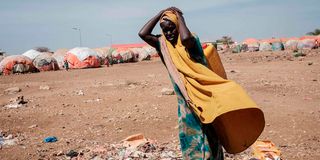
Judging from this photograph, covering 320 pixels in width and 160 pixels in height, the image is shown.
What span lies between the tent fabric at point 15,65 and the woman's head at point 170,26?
16.8 m

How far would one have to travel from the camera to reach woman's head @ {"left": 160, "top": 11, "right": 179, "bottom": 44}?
238 cm

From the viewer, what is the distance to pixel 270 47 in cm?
3072

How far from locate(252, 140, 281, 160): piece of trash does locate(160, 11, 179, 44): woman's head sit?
225 cm

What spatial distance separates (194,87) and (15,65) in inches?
670

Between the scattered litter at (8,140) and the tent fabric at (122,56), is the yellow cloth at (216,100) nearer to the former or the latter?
the scattered litter at (8,140)

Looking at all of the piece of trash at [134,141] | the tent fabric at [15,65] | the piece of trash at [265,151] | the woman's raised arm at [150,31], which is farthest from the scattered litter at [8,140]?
the tent fabric at [15,65]

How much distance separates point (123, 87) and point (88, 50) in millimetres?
10765

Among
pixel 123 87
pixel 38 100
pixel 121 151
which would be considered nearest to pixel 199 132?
pixel 121 151

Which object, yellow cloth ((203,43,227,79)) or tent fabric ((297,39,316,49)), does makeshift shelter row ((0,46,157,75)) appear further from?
yellow cloth ((203,43,227,79))

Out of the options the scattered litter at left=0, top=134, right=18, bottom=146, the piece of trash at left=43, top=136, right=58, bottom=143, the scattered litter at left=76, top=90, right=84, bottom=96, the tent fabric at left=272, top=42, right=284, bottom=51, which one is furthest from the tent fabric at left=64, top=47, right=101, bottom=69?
the tent fabric at left=272, top=42, right=284, bottom=51

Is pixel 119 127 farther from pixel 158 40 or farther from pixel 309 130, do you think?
pixel 158 40

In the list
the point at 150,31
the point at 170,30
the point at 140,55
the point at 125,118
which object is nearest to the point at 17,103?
the point at 125,118

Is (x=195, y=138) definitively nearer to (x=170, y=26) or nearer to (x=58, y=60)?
(x=170, y=26)

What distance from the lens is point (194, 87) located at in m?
2.31
